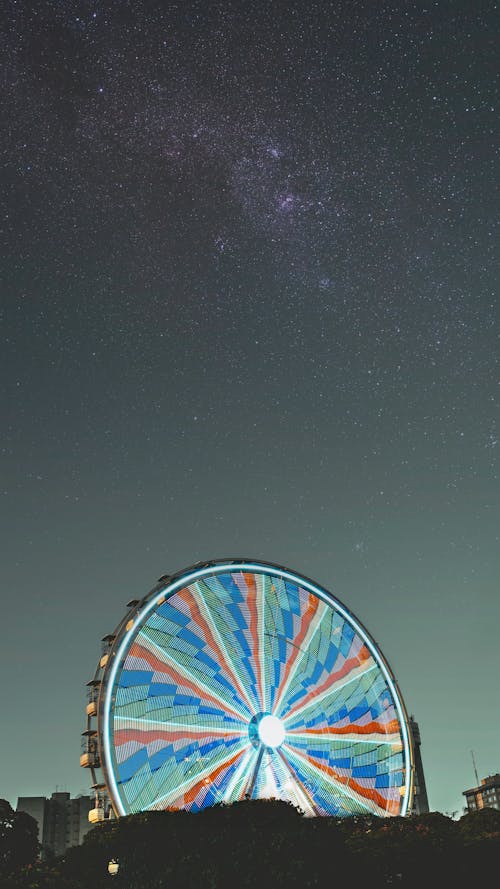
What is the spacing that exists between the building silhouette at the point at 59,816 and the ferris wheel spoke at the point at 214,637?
91321 millimetres

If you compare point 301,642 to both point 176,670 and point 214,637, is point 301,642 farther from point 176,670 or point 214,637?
point 176,670

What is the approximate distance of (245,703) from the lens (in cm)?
2914

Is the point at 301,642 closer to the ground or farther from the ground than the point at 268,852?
farther from the ground

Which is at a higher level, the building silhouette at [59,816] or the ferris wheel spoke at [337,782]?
the building silhouette at [59,816]

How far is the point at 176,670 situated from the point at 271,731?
180 inches

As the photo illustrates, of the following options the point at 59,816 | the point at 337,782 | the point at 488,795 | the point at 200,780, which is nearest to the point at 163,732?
the point at 200,780

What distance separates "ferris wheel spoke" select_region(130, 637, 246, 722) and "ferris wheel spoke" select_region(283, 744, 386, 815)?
3273mm

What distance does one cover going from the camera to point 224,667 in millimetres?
29047

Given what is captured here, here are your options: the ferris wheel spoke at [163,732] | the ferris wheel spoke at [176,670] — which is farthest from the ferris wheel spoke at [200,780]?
the ferris wheel spoke at [176,670]

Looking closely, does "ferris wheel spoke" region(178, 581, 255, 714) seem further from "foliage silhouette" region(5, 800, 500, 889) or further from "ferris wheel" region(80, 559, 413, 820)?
"foliage silhouette" region(5, 800, 500, 889)

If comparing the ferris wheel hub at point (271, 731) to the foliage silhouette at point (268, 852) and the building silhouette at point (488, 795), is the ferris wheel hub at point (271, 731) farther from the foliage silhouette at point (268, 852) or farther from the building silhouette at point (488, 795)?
the building silhouette at point (488, 795)

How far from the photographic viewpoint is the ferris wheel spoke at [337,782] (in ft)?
98.5

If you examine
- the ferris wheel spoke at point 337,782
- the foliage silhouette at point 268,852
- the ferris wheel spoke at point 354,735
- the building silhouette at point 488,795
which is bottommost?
the foliage silhouette at point 268,852

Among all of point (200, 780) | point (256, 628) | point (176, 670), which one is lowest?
point (200, 780)
